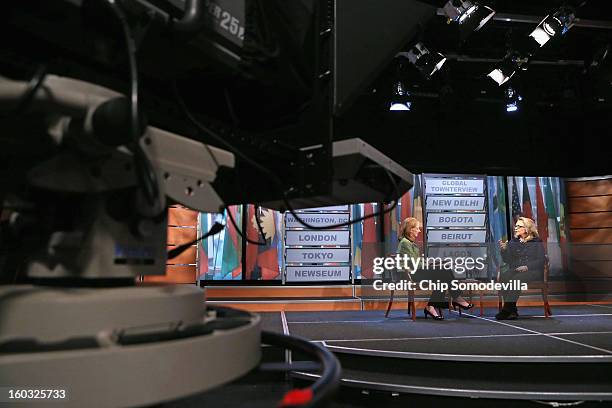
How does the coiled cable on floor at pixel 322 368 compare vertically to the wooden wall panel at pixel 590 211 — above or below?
below

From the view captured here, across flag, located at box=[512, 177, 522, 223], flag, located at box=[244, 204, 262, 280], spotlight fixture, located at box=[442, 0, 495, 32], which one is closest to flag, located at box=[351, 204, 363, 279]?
flag, located at box=[244, 204, 262, 280]

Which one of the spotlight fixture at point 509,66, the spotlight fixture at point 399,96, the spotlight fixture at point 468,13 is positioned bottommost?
the spotlight fixture at point 399,96

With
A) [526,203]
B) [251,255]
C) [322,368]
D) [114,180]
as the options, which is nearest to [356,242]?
[251,255]

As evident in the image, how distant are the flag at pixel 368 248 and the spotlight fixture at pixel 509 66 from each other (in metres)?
1.89

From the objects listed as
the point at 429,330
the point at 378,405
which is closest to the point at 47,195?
the point at 378,405

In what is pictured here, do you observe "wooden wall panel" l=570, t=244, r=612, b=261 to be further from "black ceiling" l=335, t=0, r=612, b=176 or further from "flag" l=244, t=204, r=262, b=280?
"flag" l=244, t=204, r=262, b=280

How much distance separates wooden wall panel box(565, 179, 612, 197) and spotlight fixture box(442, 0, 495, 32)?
3.33 m

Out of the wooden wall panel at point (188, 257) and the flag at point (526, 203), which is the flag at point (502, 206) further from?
the wooden wall panel at point (188, 257)

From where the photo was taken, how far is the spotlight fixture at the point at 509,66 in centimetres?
412

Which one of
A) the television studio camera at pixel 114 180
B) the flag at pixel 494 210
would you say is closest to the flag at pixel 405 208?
the flag at pixel 494 210

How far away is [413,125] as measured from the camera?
569 centimetres

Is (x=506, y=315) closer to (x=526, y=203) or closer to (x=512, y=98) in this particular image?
(x=526, y=203)

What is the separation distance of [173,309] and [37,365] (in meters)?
0.15

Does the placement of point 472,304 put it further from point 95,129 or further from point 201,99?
point 95,129
